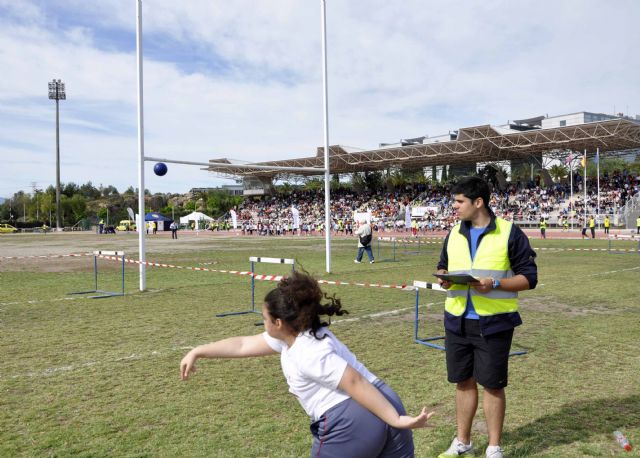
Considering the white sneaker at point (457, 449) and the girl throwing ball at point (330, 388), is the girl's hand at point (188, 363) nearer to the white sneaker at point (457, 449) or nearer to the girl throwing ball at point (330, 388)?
the girl throwing ball at point (330, 388)

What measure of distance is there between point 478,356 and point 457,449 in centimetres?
71

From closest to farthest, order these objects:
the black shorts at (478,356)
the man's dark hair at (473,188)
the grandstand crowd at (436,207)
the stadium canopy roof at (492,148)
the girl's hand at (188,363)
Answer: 1. the girl's hand at (188,363)
2. the black shorts at (478,356)
3. the man's dark hair at (473,188)
4. the stadium canopy roof at (492,148)
5. the grandstand crowd at (436,207)

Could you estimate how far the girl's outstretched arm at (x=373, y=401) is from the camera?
233 cm

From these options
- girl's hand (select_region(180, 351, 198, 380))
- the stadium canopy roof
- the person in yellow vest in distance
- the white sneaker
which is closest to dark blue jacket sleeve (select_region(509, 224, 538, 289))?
the person in yellow vest in distance

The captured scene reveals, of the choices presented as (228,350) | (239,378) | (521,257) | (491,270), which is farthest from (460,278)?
(239,378)

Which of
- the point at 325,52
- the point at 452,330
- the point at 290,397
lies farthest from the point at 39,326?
the point at 325,52

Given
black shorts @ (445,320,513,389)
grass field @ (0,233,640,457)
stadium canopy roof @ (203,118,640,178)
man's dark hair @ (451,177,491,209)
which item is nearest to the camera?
black shorts @ (445,320,513,389)

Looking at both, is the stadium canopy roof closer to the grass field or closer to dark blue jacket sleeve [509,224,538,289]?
the grass field

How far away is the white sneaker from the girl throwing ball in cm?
164

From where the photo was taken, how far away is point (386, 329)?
8.37 meters

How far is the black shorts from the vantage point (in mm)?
3812

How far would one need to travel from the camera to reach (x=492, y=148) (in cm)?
5591

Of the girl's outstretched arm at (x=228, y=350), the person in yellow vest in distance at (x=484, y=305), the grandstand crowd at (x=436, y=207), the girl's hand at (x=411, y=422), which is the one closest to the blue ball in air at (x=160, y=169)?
the person in yellow vest in distance at (x=484, y=305)

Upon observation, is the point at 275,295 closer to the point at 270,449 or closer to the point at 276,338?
the point at 276,338
